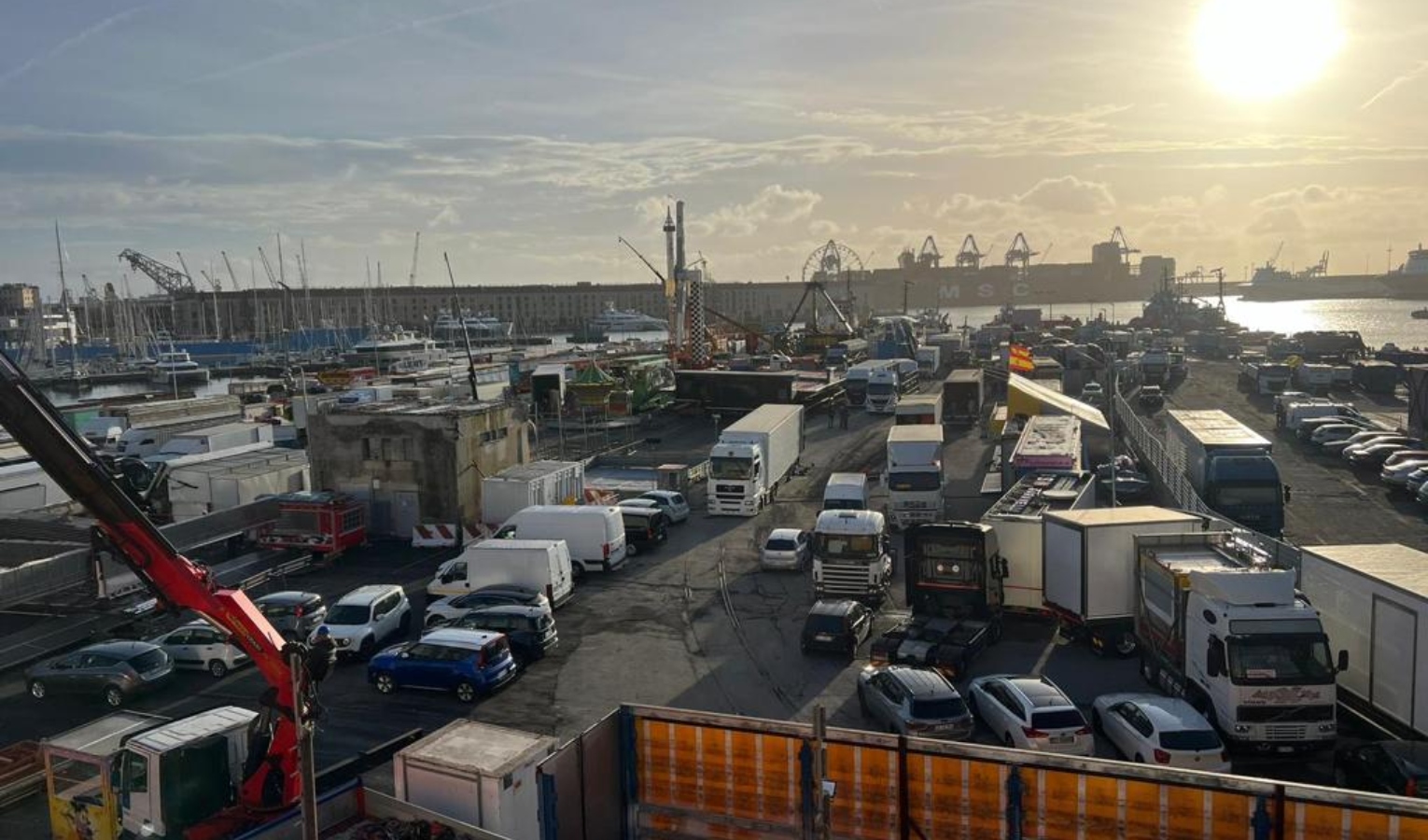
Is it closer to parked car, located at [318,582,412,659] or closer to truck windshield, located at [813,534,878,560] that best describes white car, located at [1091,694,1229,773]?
truck windshield, located at [813,534,878,560]

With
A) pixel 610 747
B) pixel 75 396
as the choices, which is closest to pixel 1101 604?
pixel 610 747

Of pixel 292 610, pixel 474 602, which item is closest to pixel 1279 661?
pixel 474 602

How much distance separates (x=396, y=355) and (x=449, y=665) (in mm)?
94849

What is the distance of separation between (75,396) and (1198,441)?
97.8 m

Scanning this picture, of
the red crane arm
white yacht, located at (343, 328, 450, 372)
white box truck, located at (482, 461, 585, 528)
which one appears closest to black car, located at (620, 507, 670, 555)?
white box truck, located at (482, 461, 585, 528)

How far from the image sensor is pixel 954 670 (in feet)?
47.9

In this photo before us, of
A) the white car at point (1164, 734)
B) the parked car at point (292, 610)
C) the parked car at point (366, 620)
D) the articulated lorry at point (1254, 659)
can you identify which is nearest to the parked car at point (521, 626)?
the parked car at point (366, 620)

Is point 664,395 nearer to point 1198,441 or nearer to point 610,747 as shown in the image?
point 1198,441

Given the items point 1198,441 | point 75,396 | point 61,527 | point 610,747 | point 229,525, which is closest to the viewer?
point 610,747

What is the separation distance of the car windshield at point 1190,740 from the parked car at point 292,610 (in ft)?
42.7

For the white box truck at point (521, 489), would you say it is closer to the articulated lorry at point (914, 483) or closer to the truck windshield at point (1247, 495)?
the articulated lorry at point (914, 483)

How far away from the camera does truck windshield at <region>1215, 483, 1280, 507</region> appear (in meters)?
22.8

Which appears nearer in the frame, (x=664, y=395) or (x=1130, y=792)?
(x=1130, y=792)

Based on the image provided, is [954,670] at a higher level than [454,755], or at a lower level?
lower
